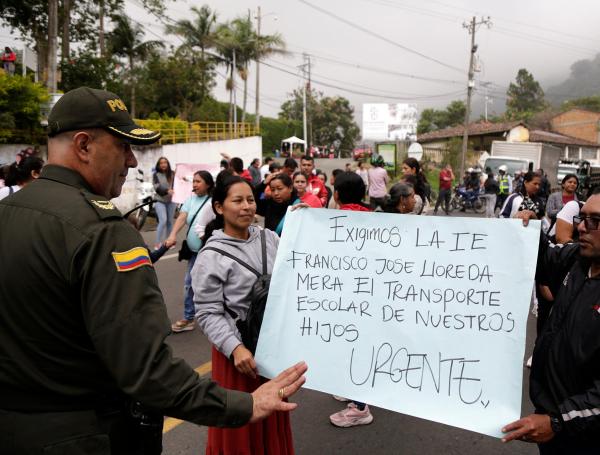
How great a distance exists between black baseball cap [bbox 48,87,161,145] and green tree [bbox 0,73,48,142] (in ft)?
44.0

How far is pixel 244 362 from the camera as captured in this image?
2.23 m

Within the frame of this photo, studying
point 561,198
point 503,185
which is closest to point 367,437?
point 561,198

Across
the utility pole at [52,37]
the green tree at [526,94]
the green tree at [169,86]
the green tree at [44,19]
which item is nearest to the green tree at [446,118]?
the green tree at [526,94]

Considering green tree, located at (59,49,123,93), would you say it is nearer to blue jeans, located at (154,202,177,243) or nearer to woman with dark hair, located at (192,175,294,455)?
blue jeans, located at (154,202,177,243)

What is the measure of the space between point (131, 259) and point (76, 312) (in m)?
0.21

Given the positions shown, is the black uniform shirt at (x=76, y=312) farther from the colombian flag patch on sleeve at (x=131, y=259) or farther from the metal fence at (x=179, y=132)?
the metal fence at (x=179, y=132)

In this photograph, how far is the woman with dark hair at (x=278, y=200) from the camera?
4.89 meters

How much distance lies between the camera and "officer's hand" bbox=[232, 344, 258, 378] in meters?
2.22

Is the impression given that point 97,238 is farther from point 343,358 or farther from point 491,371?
point 491,371

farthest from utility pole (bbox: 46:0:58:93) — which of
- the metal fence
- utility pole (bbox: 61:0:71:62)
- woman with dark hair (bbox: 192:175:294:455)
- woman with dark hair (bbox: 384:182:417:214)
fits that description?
woman with dark hair (bbox: 192:175:294:455)

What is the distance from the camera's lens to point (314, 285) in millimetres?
2264

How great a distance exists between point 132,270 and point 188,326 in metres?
4.07

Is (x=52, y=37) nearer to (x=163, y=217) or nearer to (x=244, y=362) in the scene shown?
(x=163, y=217)

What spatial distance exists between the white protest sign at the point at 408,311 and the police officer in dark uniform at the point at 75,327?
777mm
